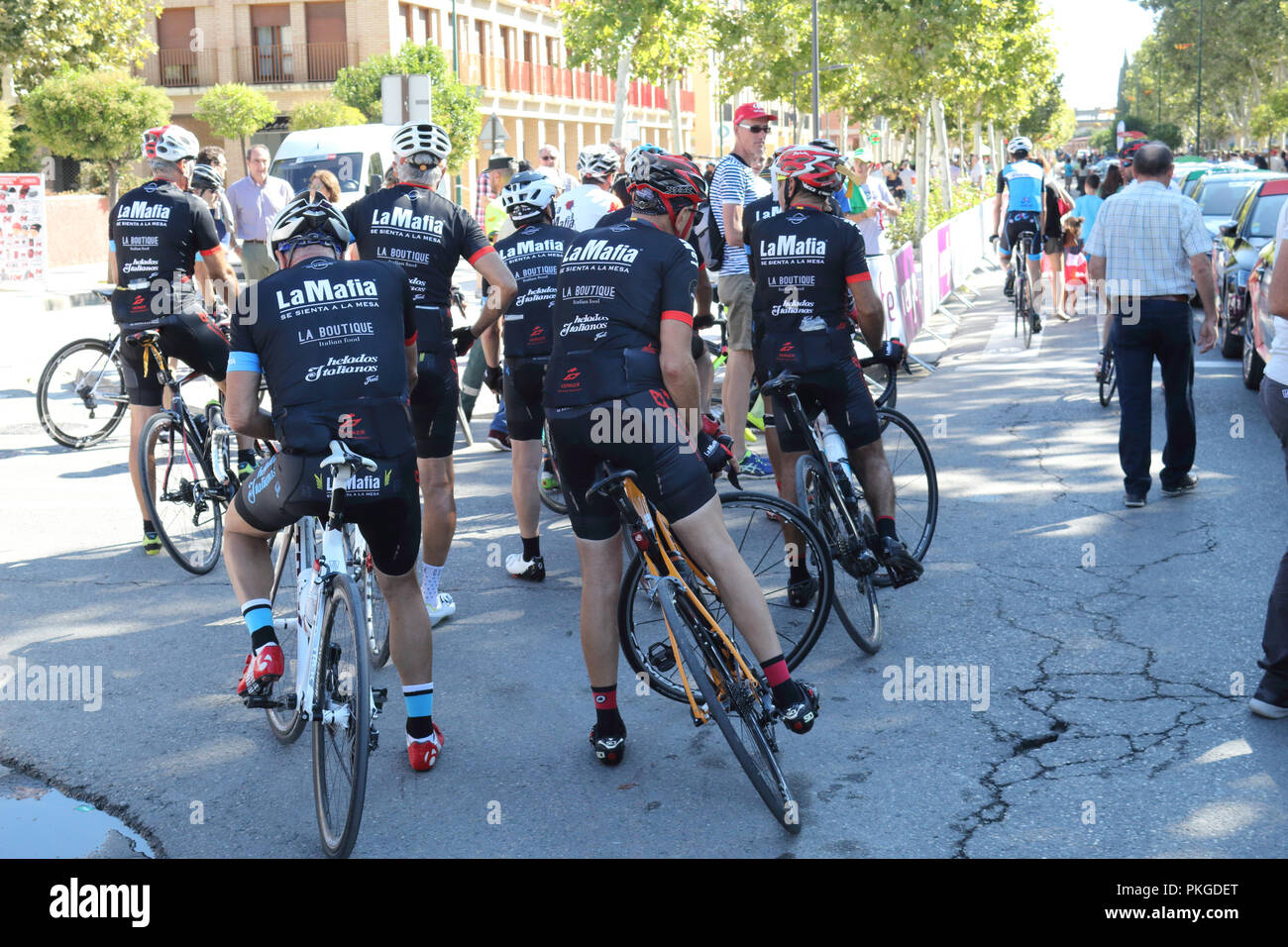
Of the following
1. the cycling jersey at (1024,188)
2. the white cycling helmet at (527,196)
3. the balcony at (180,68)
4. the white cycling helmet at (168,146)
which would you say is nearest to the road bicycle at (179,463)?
the white cycling helmet at (168,146)

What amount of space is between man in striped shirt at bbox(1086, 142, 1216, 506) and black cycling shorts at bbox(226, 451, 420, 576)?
197 inches

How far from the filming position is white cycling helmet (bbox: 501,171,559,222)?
7.05 m

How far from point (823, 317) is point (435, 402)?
1681 mm

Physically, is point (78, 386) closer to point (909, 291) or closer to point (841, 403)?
point (841, 403)

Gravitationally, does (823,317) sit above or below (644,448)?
above

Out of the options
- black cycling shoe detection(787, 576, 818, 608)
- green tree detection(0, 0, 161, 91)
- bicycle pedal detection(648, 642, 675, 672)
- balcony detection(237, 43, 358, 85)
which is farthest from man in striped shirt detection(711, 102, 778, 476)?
balcony detection(237, 43, 358, 85)

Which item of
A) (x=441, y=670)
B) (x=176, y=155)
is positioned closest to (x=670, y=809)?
(x=441, y=670)

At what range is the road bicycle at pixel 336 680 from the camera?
13.5 feet

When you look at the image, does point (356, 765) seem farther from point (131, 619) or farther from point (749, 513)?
point (131, 619)

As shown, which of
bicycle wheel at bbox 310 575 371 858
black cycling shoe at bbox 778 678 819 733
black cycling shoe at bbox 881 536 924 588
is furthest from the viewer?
black cycling shoe at bbox 881 536 924 588

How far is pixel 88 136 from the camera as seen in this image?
2850 cm

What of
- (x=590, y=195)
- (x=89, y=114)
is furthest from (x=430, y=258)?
(x=89, y=114)

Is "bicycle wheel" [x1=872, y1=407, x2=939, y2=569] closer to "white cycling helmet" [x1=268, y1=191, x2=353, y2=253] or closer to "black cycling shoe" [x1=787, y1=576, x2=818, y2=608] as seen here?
"black cycling shoe" [x1=787, y1=576, x2=818, y2=608]

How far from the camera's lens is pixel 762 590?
545cm
